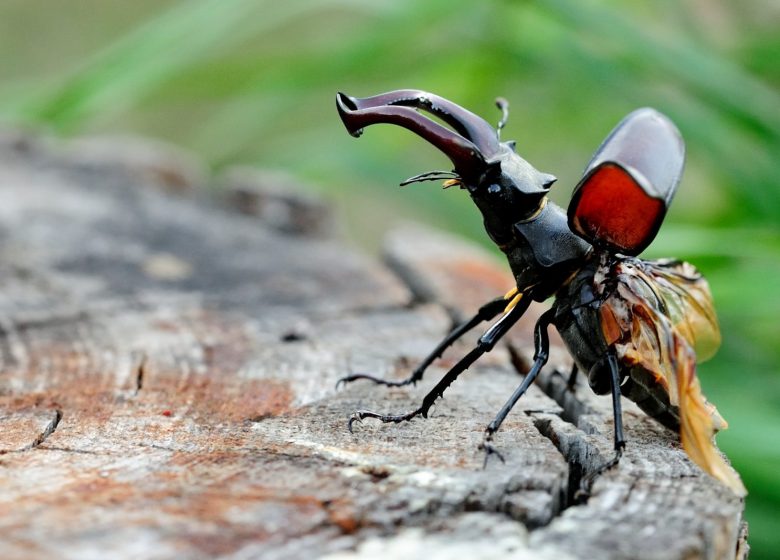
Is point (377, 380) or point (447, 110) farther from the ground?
point (447, 110)

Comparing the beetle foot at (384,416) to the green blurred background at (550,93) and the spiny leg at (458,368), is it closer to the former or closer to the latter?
the spiny leg at (458,368)

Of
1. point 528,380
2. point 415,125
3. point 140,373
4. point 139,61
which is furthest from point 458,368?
point 139,61

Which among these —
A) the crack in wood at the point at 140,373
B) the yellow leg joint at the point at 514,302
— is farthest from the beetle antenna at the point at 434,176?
the crack in wood at the point at 140,373

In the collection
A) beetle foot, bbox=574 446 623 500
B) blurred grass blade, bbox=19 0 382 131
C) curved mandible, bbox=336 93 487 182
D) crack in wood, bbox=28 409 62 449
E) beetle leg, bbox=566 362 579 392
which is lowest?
beetle foot, bbox=574 446 623 500

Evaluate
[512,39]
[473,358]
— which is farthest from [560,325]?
[512,39]

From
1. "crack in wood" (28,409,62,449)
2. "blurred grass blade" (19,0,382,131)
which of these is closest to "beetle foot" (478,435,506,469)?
"crack in wood" (28,409,62,449)

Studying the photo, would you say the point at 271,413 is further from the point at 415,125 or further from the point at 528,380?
the point at 415,125

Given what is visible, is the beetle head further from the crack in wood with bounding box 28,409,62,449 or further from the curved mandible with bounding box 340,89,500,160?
the crack in wood with bounding box 28,409,62,449

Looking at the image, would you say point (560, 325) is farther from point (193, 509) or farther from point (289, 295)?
point (289, 295)
